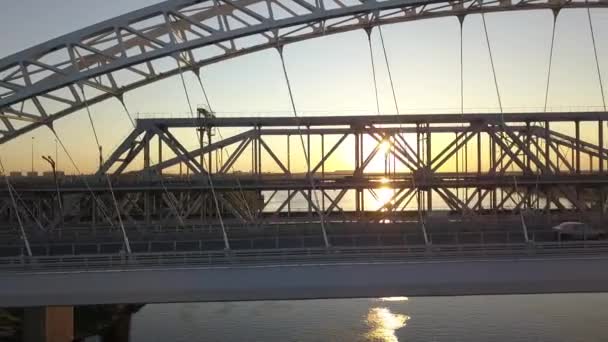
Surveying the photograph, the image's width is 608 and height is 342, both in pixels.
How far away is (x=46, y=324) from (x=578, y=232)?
1108 inches

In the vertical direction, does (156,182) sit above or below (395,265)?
above

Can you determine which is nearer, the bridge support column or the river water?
the bridge support column

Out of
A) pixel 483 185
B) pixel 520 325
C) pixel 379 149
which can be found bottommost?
pixel 520 325

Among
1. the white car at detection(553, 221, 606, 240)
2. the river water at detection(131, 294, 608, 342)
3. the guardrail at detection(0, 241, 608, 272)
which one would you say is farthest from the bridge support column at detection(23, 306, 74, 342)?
the white car at detection(553, 221, 606, 240)

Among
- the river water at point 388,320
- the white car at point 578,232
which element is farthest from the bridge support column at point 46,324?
the white car at point 578,232

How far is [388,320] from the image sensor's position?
44219mm

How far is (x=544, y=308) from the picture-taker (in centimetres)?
4631

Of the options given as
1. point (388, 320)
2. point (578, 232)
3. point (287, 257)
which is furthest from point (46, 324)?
point (578, 232)

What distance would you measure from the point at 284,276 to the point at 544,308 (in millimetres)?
28672

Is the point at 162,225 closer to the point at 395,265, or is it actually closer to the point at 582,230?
the point at 395,265

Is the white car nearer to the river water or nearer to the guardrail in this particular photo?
the river water

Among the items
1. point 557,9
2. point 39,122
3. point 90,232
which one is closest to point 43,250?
point 90,232

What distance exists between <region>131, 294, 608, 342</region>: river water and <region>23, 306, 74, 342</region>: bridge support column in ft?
33.1

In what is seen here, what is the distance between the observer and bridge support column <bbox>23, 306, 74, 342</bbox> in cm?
2830
